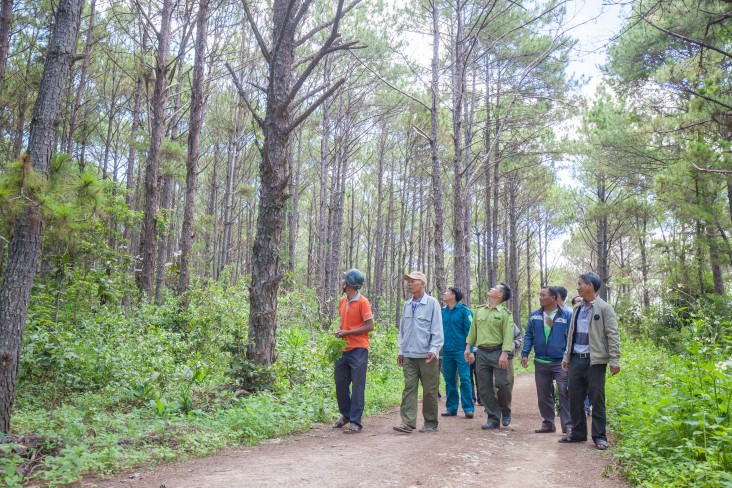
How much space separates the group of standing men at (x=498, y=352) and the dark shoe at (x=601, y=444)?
0.01m

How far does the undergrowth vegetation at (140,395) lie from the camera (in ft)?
14.4

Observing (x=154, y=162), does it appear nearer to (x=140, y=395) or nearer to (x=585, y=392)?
(x=140, y=395)

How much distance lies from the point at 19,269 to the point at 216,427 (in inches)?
95.7

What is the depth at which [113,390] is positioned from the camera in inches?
266

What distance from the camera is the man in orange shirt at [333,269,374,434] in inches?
237

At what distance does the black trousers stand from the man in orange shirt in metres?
2.43

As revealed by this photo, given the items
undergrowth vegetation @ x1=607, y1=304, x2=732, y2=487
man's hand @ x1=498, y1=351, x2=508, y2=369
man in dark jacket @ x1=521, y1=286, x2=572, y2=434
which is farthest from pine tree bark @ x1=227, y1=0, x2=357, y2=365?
undergrowth vegetation @ x1=607, y1=304, x2=732, y2=487

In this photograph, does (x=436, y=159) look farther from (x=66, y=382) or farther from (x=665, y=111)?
(x=66, y=382)

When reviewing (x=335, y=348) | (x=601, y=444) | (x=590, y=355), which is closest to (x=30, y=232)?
(x=335, y=348)

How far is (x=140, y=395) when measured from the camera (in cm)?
655

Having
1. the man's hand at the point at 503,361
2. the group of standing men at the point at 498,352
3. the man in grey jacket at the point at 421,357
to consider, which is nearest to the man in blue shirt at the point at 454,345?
the group of standing men at the point at 498,352

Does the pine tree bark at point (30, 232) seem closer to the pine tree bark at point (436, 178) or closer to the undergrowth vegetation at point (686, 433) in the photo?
the undergrowth vegetation at point (686, 433)

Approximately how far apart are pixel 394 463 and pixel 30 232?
3.97 meters

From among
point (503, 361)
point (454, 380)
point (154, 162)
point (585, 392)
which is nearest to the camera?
point (585, 392)
